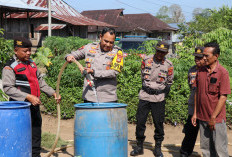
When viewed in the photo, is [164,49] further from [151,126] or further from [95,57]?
[151,126]

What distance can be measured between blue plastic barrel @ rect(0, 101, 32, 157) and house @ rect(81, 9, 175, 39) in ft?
112

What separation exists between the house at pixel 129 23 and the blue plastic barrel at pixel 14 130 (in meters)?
34.2

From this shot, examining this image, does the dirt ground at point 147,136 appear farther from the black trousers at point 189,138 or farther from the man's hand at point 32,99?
the man's hand at point 32,99

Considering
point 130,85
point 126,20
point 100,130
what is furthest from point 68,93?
point 126,20

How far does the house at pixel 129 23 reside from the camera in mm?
39656

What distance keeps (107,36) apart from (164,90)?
1.50 m

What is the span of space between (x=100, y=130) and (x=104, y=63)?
1.12m

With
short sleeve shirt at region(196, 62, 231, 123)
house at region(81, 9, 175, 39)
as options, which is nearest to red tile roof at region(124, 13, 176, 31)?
house at region(81, 9, 175, 39)

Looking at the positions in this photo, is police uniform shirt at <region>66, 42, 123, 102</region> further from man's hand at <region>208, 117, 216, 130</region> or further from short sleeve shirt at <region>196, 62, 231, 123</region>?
man's hand at <region>208, 117, 216, 130</region>

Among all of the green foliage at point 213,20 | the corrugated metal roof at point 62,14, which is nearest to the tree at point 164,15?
the green foliage at point 213,20

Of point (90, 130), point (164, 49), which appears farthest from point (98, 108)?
point (164, 49)

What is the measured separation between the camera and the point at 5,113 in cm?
354

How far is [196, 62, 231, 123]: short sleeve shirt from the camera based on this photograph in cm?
404

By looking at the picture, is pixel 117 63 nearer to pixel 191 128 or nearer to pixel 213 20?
pixel 191 128
